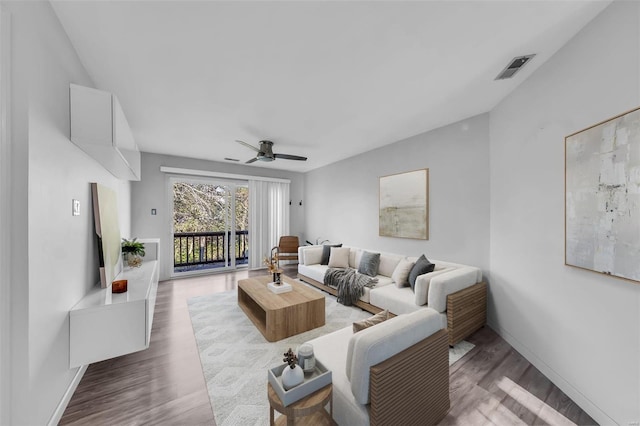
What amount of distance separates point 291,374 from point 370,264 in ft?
8.96

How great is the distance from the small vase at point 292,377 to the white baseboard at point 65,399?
155cm

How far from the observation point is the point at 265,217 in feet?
20.1

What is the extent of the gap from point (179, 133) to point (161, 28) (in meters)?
2.36

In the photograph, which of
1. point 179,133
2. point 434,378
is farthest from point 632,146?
point 179,133

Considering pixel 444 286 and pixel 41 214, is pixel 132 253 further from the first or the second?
pixel 444 286

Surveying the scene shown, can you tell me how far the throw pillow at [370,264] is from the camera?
3828 mm

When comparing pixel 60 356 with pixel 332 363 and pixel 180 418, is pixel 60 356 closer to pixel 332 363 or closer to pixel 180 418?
pixel 180 418

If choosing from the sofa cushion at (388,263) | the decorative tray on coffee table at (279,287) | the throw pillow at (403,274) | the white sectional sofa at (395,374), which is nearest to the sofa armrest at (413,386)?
the white sectional sofa at (395,374)

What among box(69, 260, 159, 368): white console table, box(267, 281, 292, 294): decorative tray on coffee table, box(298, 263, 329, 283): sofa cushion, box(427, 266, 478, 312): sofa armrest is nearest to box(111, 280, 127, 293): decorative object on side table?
box(69, 260, 159, 368): white console table

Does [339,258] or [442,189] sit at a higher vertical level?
[442,189]

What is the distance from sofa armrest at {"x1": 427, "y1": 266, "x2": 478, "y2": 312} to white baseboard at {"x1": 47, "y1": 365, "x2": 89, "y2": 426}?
10.2 feet

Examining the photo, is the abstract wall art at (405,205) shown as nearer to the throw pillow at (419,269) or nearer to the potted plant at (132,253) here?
the throw pillow at (419,269)

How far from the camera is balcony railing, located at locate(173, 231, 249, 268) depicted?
19.0 feet

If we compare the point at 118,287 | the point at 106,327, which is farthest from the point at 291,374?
the point at 118,287
